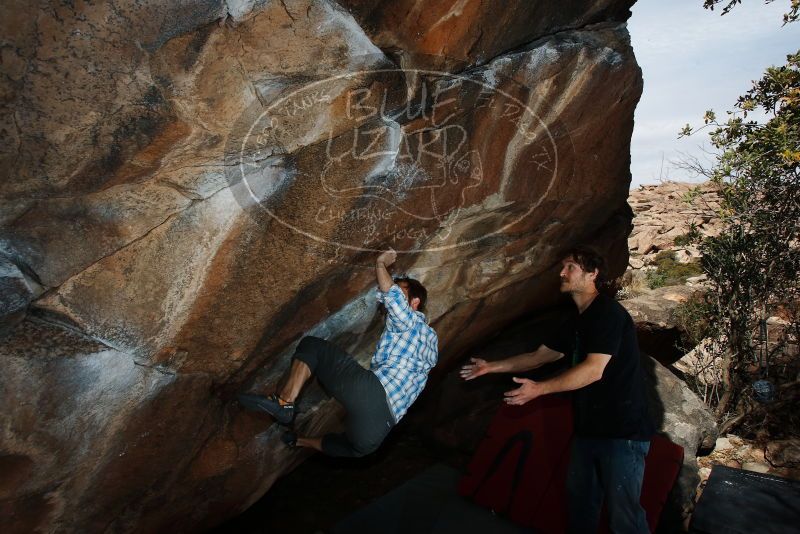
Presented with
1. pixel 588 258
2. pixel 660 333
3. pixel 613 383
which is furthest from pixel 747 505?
pixel 660 333

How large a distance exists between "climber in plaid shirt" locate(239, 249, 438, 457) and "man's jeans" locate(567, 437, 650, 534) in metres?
0.97

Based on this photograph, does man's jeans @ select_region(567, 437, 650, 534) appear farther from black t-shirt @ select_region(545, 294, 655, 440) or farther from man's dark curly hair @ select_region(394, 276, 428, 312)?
man's dark curly hair @ select_region(394, 276, 428, 312)

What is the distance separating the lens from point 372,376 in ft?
9.82

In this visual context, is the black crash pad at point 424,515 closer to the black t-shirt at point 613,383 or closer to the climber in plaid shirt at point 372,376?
the climber in plaid shirt at point 372,376

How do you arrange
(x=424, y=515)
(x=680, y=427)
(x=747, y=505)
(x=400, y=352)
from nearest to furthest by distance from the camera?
(x=400, y=352) < (x=747, y=505) < (x=424, y=515) < (x=680, y=427)

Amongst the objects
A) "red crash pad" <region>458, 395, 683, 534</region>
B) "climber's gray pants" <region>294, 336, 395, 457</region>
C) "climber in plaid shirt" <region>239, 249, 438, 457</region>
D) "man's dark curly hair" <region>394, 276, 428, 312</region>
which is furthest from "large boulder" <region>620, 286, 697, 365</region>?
"climber's gray pants" <region>294, 336, 395, 457</region>

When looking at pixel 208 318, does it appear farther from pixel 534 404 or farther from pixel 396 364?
pixel 534 404

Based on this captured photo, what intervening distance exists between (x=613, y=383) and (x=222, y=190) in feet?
6.92

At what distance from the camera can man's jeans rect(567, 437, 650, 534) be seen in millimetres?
2646

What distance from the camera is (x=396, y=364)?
3080mm

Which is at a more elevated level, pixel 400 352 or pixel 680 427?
pixel 400 352

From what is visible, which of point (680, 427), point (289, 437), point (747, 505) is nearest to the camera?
point (747, 505)

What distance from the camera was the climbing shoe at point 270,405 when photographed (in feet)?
9.40

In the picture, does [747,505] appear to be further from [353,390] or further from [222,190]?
[222,190]
